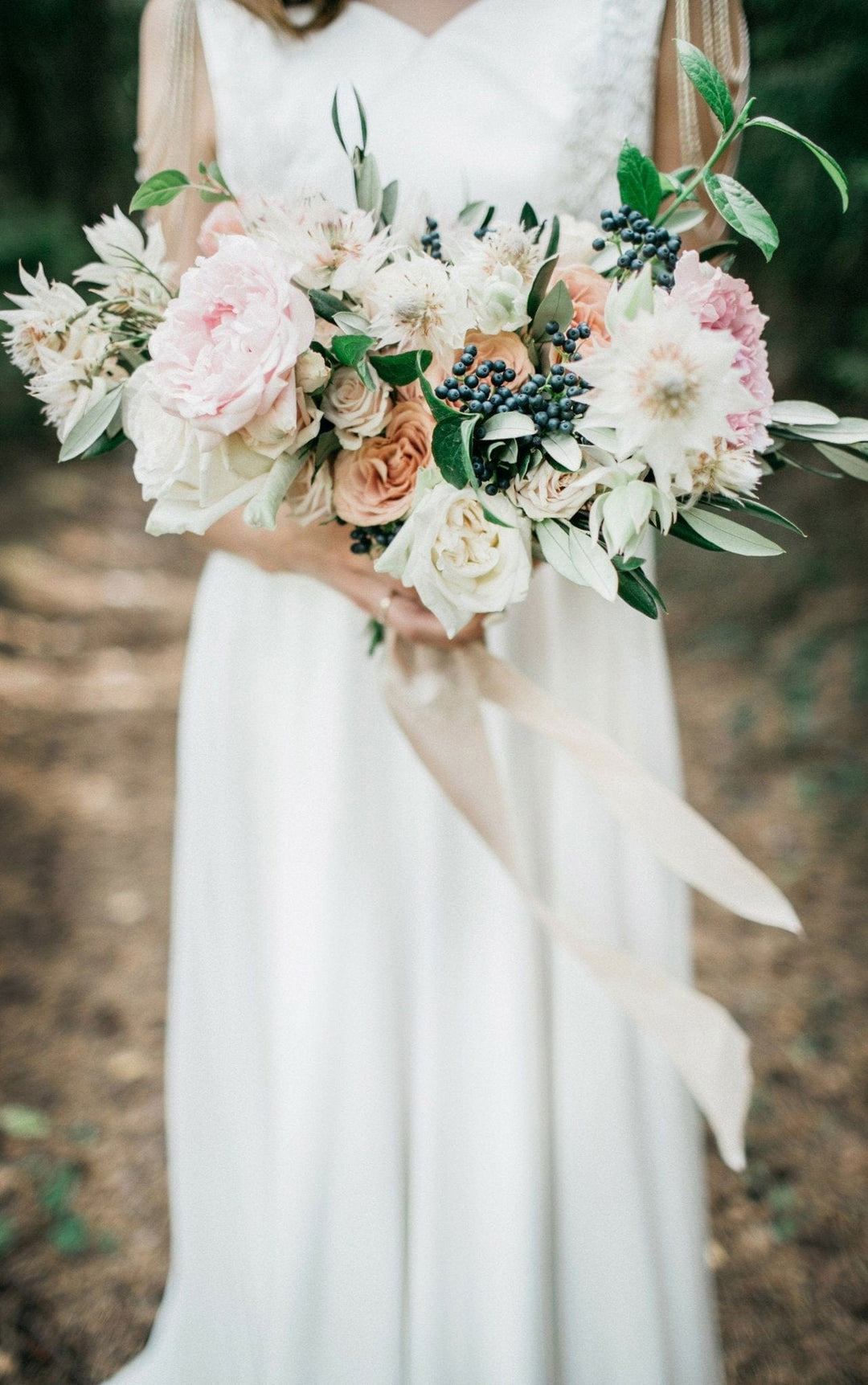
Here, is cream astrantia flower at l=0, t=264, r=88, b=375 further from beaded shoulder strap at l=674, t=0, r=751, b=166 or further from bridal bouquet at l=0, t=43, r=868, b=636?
beaded shoulder strap at l=674, t=0, r=751, b=166

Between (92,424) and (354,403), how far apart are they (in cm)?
27

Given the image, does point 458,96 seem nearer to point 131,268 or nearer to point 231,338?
point 131,268

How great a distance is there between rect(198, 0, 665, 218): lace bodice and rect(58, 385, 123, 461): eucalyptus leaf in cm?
45

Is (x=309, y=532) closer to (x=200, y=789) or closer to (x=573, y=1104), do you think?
(x=200, y=789)

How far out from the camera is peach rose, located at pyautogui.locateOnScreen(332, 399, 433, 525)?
3.19ft

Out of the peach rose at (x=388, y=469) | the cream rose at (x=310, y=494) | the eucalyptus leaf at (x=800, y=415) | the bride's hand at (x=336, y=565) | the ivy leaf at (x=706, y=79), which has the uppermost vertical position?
the ivy leaf at (x=706, y=79)

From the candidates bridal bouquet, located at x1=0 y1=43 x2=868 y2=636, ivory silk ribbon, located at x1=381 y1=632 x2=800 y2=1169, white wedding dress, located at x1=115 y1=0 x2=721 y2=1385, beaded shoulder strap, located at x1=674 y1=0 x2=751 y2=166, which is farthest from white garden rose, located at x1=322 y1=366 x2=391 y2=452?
beaded shoulder strap, located at x1=674 y1=0 x2=751 y2=166

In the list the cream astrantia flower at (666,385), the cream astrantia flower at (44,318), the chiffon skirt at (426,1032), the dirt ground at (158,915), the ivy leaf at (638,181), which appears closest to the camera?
the cream astrantia flower at (666,385)

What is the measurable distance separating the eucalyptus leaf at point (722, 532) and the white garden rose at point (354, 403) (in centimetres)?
31

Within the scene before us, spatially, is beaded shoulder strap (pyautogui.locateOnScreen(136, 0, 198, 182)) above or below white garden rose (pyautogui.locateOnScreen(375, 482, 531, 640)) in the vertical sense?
above

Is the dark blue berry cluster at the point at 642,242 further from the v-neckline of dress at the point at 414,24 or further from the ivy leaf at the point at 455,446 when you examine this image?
the v-neckline of dress at the point at 414,24

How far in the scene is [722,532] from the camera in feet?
3.06

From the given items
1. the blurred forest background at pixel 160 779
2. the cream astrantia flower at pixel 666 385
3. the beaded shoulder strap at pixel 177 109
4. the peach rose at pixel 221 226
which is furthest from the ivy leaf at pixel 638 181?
the blurred forest background at pixel 160 779

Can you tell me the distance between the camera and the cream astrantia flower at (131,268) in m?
1.00
